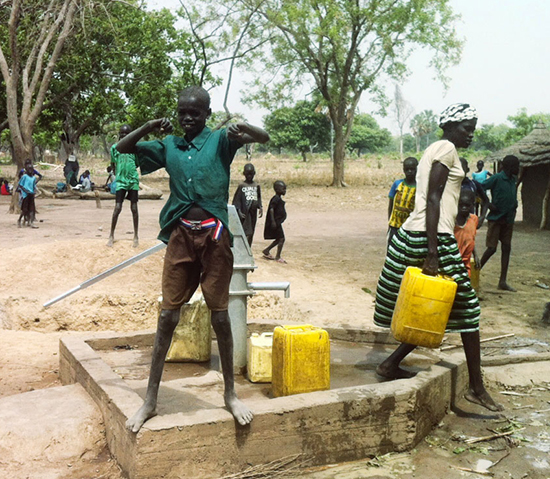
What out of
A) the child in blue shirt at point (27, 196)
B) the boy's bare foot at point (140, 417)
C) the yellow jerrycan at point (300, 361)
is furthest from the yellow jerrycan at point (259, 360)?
the child in blue shirt at point (27, 196)

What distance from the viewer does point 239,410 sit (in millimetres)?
3053

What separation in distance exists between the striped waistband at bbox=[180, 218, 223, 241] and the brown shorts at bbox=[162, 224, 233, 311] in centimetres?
2

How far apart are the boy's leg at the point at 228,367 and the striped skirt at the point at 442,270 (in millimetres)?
1192

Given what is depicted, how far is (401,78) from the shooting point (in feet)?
86.9

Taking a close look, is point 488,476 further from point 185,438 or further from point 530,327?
point 530,327

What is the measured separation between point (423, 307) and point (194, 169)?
1.48m

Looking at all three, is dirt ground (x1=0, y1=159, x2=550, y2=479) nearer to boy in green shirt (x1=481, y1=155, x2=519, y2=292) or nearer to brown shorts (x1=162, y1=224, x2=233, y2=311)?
boy in green shirt (x1=481, y1=155, x2=519, y2=292)

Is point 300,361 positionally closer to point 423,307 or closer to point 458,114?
point 423,307

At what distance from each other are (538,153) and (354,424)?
42.7 ft

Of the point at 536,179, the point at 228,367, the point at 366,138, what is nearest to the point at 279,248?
the point at 228,367

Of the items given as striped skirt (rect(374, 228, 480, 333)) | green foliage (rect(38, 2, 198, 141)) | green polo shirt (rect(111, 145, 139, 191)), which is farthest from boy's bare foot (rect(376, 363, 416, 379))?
green foliage (rect(38, 2, 198, 141))

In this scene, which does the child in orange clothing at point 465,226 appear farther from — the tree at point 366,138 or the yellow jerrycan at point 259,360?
the tree at point 366,138

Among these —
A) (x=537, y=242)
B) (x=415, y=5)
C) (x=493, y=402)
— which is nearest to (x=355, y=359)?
(x=493, y=402)

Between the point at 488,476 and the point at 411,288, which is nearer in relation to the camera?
the point at 488,476
